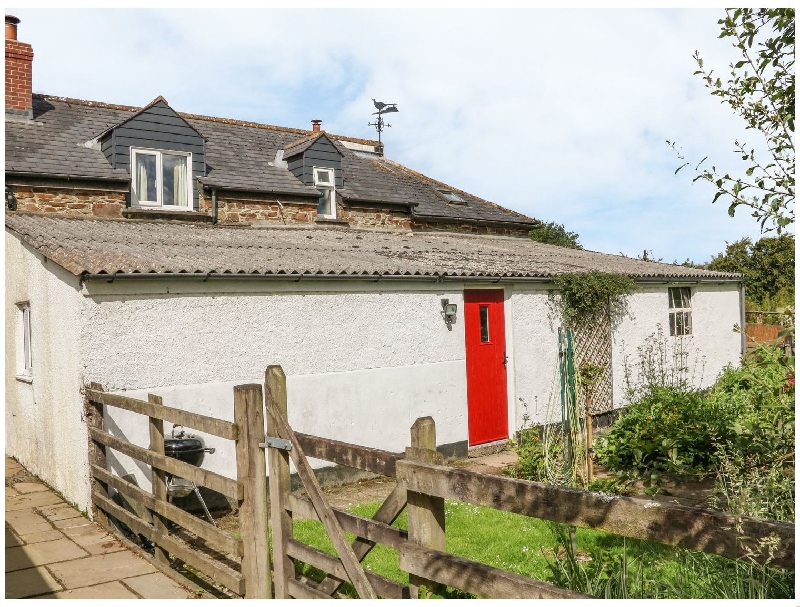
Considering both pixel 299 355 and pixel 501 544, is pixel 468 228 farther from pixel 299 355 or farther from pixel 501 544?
pixel 501 544

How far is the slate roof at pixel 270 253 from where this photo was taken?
327 inches

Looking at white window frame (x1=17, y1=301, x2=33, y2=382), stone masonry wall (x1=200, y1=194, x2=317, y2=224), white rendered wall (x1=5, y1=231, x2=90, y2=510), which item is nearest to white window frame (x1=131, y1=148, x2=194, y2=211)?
stone masonry wall (x1=200, y1=194, x2=317, y2=224)

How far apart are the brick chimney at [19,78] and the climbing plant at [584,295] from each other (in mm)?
11868

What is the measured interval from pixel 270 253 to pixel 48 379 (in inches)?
143

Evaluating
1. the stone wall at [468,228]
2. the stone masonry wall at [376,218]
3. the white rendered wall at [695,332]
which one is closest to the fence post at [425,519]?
the white rendered wall at [695,332]

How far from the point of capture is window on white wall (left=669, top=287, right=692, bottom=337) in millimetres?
15617

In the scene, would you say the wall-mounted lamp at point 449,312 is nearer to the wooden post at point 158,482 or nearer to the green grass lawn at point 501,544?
the green grass lawn at point 501,544

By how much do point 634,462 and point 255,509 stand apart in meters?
6.02

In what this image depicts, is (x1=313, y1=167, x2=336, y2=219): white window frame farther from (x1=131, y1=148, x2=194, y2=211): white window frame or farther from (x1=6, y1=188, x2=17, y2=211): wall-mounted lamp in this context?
(x1=6, y1=188, x2=17, y2=211): wall-mounted lamp

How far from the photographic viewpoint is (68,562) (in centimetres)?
599

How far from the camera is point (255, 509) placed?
183 inches

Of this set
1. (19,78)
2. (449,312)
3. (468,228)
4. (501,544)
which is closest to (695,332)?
(468,228)

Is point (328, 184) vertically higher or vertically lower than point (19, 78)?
lower

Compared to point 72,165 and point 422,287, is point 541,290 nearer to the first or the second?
point 422,287
